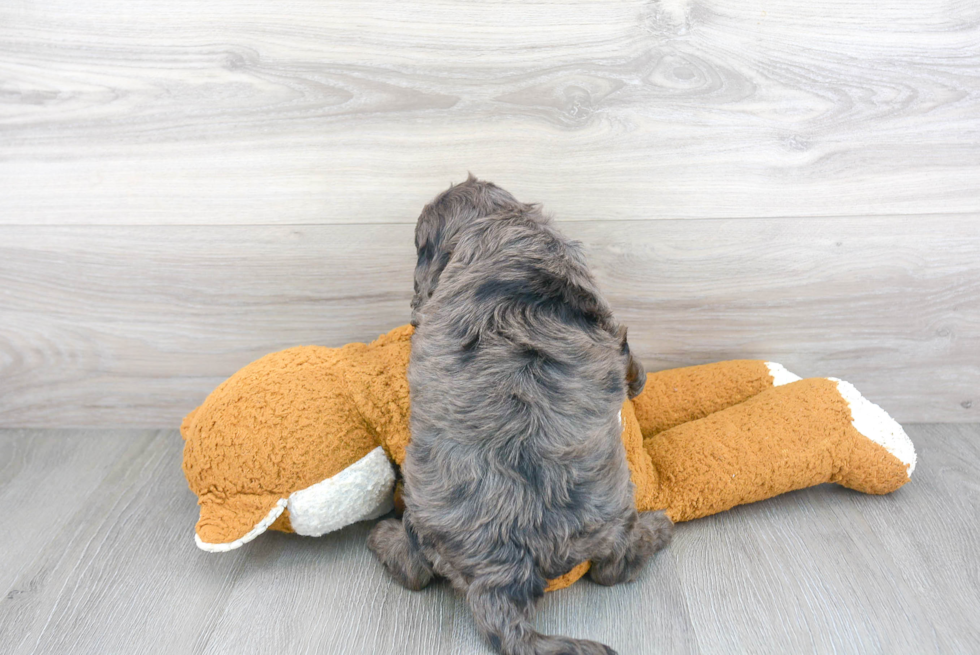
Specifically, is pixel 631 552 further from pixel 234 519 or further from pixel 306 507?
pixel 234 519

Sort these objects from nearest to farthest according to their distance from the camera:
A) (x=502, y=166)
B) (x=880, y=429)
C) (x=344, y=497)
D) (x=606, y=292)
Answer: (x=344, y=497)
(x=880, y=429)
(x=502, y=166)
(x=606, y=292)

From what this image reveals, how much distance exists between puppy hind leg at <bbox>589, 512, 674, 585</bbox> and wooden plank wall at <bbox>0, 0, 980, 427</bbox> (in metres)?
0.59

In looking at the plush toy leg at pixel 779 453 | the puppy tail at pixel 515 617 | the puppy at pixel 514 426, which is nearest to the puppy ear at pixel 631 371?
the puppy at pixel 514 426

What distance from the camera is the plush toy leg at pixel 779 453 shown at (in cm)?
155

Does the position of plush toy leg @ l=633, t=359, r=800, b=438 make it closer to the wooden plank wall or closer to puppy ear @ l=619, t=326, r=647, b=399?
the wooden plank wall

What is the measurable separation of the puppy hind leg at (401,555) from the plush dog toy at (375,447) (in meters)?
0.07

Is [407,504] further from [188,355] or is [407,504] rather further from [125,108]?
[125,108]

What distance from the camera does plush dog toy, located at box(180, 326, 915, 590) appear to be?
4.71 feet

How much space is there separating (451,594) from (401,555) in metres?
0.13

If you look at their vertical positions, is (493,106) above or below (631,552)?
above

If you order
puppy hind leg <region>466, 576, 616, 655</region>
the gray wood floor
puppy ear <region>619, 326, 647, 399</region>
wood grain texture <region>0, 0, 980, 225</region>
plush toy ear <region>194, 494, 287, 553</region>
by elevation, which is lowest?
the gray wood floor

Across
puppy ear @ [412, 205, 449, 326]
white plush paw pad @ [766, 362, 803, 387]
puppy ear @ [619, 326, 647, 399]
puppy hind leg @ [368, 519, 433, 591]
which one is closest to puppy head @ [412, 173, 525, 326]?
puppy ear @ [412, 205, 449, 326]

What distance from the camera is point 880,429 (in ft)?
5.31

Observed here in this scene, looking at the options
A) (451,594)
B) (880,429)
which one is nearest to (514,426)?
(451,594)
